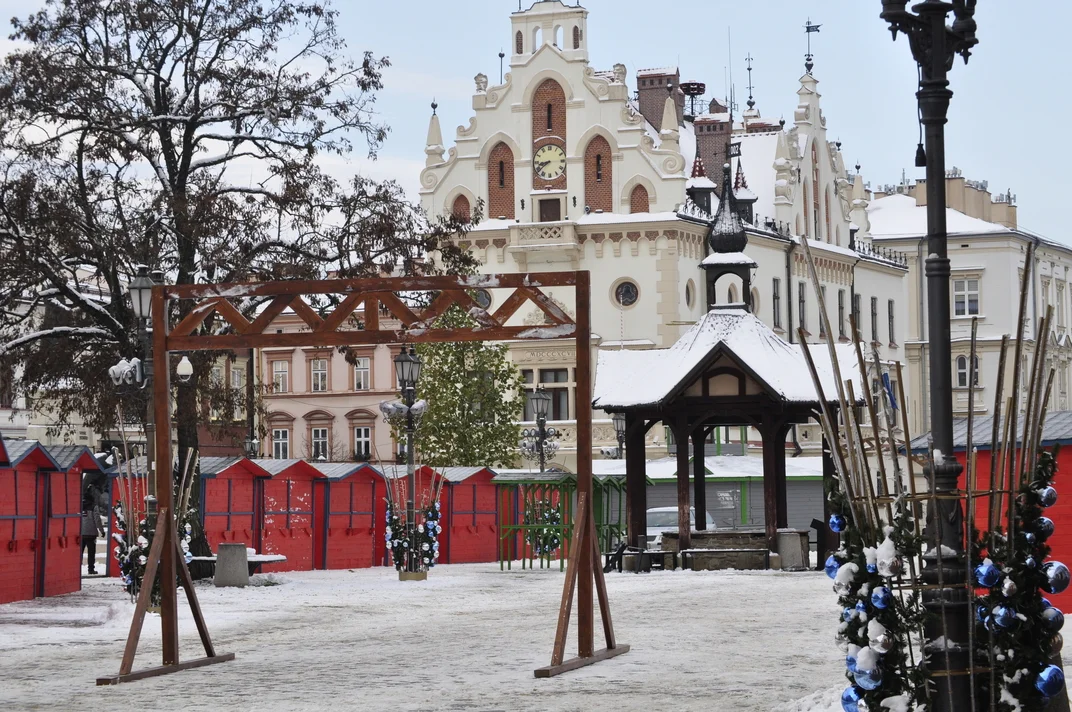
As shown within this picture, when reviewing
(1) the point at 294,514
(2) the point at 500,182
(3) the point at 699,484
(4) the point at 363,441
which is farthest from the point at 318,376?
(3) the point at 699,484

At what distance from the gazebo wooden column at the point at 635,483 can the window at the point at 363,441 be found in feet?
135

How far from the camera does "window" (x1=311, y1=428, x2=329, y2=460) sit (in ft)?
245

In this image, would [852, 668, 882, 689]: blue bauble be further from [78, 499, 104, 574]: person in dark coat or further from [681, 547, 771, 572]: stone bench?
[78, 499, 104, 574]: person in dark coat

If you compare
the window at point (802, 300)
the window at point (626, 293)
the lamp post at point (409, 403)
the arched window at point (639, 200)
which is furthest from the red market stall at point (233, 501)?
the window at point (802, 300)

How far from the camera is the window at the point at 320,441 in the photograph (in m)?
74.6

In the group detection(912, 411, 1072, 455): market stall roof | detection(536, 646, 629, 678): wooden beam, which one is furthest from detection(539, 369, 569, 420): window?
detection(536, 646, 629, 678): wooden beam

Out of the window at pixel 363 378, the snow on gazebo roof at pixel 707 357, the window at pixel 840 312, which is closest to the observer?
the snow on gazebo roof at pixel 707 357

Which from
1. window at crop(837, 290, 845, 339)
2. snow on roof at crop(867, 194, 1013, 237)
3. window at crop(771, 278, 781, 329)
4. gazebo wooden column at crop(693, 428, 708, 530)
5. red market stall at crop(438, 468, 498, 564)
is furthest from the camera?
snow on roof at crop(867, 194, 1013, 237)

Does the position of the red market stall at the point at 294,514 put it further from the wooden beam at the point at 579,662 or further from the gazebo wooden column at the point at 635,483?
the wooden beam at the point at 579,662

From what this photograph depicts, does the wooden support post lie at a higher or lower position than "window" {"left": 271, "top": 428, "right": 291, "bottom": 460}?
lower

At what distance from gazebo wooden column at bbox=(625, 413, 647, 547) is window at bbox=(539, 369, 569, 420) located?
29.4 meters

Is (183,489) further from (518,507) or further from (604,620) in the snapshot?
(518,507)

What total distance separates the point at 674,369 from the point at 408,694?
63.4 feet

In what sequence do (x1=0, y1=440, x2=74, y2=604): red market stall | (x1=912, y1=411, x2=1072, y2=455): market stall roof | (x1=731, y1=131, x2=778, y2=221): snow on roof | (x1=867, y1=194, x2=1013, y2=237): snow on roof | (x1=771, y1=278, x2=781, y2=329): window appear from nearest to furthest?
(x1=912, y1=411, x2=1072, y2=455): market stall roof → (x1=0, y1=440, x2=74, y2=604): red market stall → (x1=771, y1=278, x2=781, y2=329): window → (x1=731, y1=131, x2=778, y2=221): snow on roof → (x1=867, y1=194, x2=1013, y2=237): snow on roof
